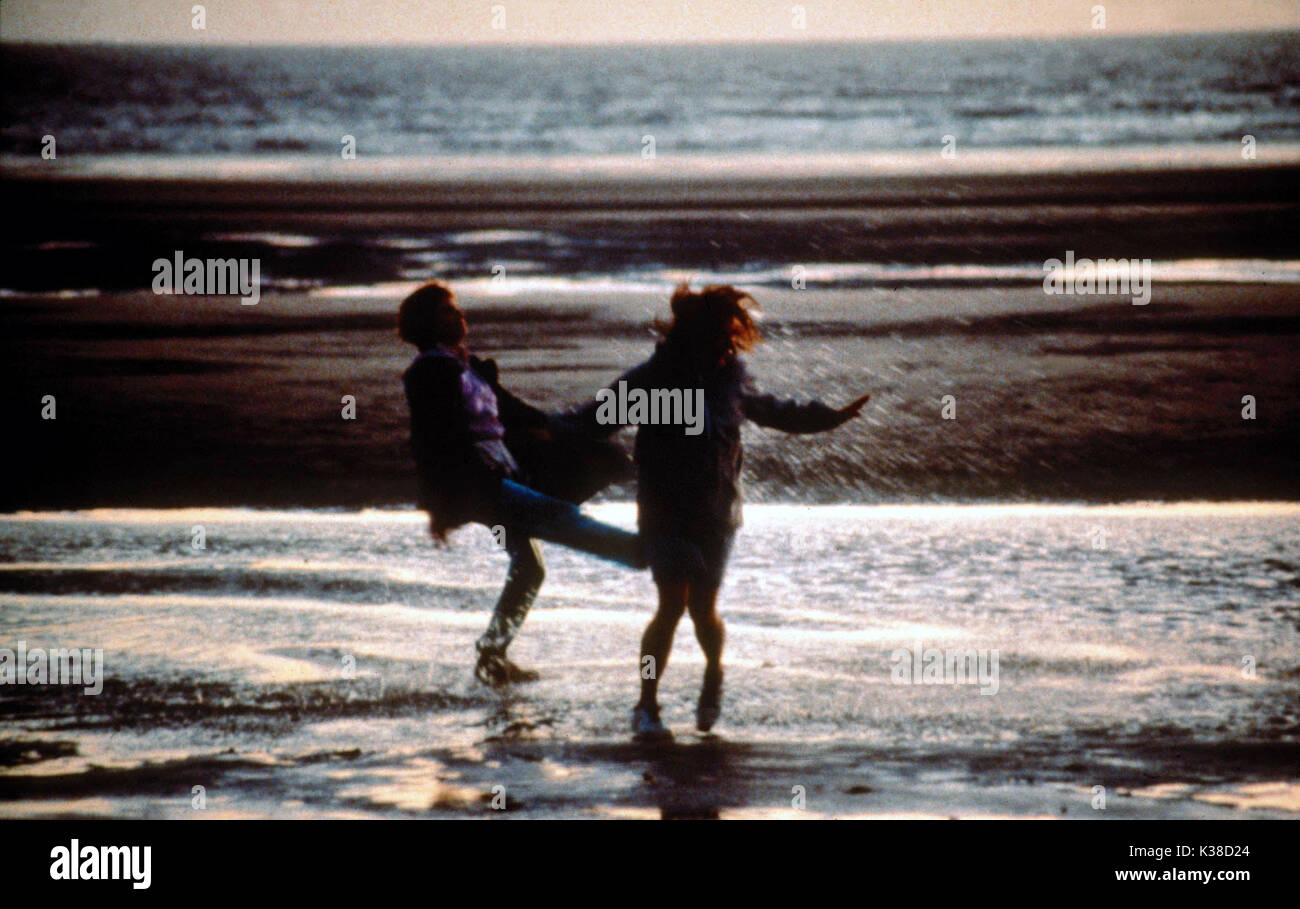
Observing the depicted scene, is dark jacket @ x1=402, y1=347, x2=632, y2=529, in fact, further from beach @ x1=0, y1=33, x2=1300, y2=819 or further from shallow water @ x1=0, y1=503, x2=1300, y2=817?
shallow water @ x1=0, y1=503, x2=1300, y2=817

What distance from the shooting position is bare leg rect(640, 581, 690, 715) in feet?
18.2

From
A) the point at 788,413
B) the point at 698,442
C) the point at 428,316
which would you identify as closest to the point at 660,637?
the point at 698,442

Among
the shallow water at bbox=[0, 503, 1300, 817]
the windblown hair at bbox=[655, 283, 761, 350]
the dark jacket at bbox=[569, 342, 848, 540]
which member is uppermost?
the windblown hair at bbox=[655, 283, 761, 350]

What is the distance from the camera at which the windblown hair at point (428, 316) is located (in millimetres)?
5766

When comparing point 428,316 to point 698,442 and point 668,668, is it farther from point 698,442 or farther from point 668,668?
point 668,668

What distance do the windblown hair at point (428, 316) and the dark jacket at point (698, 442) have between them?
613mm

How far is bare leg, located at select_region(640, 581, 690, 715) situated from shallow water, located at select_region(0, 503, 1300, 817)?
143 millimetres

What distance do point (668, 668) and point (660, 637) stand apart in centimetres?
63

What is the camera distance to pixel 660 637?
18.4 feet

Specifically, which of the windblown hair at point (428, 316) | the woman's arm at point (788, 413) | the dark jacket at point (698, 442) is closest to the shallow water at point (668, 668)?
the dark jacket at point (698, 442)

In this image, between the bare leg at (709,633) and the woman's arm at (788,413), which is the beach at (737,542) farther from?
the woman's arm at (788,413)

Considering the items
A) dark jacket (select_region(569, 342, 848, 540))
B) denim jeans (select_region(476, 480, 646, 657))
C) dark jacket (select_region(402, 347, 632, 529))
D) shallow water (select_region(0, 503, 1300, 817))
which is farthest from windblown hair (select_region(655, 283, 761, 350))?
shallow water (select_region(0, 503, 1300, 817))
